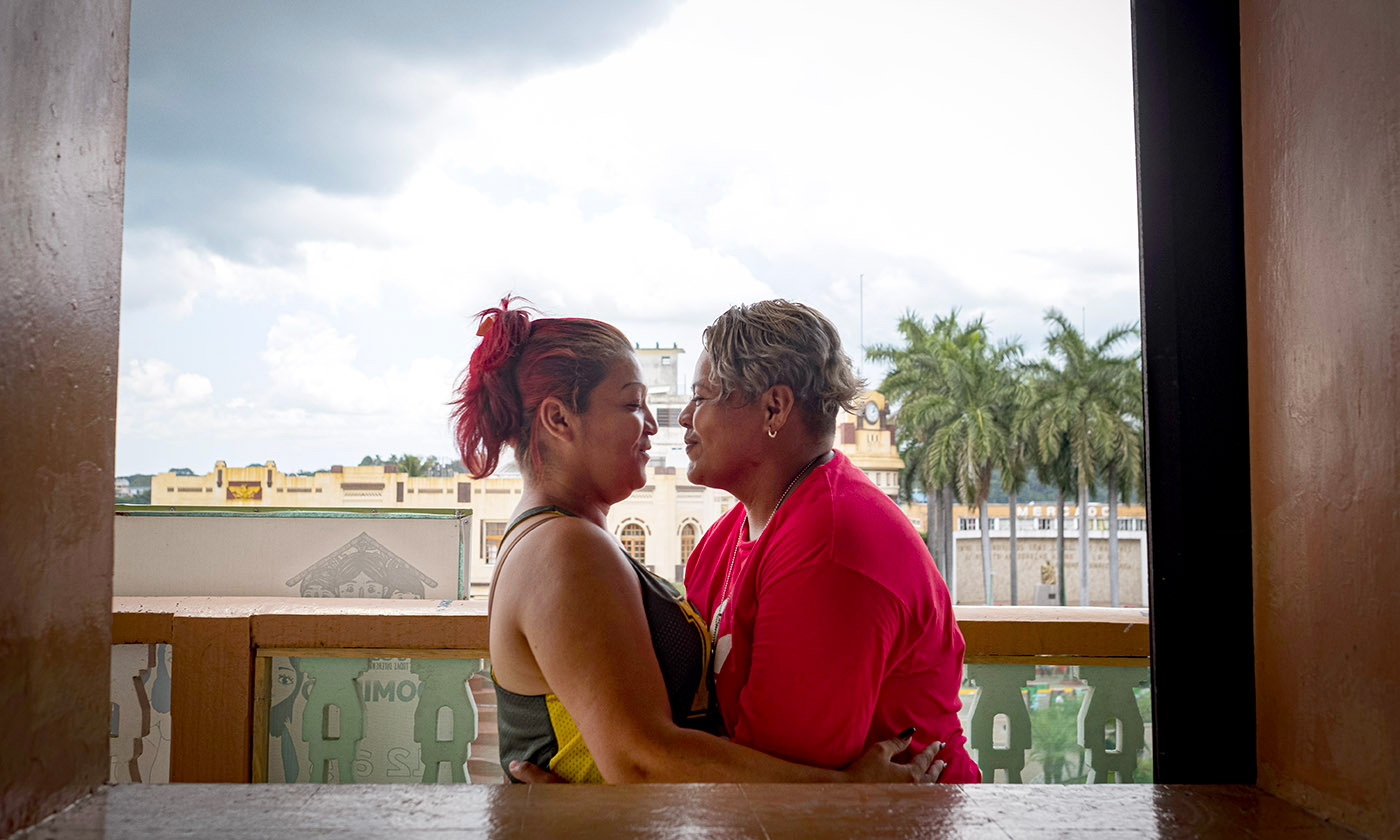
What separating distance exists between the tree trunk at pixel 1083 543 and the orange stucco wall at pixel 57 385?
39.2 meters

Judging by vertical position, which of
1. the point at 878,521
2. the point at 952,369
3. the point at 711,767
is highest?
the point at 952,369

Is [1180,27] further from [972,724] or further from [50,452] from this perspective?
[972,724]

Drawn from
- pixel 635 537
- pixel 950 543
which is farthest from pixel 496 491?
pixel 950 543

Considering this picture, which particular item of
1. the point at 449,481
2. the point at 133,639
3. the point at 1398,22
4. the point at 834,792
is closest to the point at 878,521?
the point at 834,792

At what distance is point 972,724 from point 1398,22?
1973mm

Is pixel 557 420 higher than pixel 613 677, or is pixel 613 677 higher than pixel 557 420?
pixel 557 420

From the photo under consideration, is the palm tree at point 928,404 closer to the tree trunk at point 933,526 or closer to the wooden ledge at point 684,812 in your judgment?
the tree trunk at point 933,526

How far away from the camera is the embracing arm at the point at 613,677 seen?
1.52 meters

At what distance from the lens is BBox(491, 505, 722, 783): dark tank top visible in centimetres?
166

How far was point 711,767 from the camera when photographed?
1506 mm

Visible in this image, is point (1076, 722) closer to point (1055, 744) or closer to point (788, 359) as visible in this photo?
point (1055, 744)

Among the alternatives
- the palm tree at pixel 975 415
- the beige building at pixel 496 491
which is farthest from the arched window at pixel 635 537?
the palm tree at pixel 975 415

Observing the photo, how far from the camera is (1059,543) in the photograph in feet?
126

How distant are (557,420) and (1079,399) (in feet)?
125
